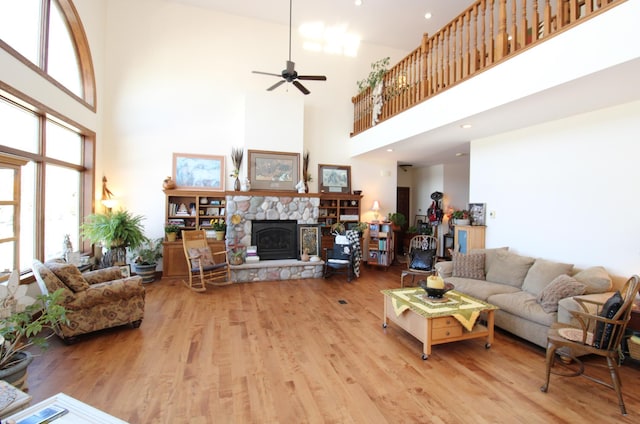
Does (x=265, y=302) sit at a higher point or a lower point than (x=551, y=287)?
lower

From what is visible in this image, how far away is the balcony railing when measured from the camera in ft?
9.04

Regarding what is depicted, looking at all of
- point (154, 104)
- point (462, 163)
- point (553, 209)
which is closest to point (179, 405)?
point (553, 209)

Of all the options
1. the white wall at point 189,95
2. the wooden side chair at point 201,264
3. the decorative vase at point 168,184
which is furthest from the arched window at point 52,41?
the wooden side chair at point 201,264

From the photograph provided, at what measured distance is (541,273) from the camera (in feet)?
12.0

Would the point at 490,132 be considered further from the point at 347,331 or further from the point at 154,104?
the point at 154,104

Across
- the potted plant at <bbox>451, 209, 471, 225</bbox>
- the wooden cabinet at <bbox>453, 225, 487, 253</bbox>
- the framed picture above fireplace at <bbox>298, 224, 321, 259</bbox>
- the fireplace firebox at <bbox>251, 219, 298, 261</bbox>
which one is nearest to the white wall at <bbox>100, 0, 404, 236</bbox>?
the framed picture above fireplace at <bbox>298, 224, 321, 259</bbox>

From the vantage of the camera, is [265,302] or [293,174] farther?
[293,174]

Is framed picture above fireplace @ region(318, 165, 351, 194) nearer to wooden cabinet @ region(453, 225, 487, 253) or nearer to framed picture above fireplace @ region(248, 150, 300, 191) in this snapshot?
framed picture above fireplace @ region(248, 150, 300, 191)

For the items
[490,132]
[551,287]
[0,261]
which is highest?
[490,132]

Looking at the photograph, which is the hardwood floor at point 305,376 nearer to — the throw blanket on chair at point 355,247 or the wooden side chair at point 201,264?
the wooden side chair at point 201,264

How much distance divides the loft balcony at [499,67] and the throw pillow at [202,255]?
3.96 metres

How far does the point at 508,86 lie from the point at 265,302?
422 cm

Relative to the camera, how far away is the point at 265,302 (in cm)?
453

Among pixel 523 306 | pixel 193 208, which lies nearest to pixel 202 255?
pixel 193 208
